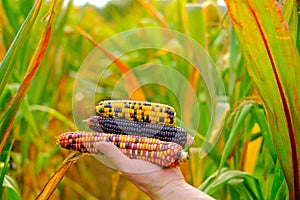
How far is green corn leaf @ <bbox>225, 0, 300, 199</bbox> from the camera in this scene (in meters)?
0.65

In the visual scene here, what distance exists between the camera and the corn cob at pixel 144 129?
58cm

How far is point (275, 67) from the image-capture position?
2.20 feet

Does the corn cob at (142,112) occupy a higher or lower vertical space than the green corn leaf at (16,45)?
lower

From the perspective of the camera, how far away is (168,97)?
1.66 m

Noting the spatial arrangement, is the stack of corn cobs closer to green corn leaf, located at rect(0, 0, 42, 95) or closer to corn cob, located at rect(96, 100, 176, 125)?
corn cob, located at rect(96, 100, 176, 125)

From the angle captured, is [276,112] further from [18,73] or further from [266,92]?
[18,73]

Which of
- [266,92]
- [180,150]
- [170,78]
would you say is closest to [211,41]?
[170,78]

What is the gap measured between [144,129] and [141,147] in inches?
1.8

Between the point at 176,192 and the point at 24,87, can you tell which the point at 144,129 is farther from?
the point at 24,87

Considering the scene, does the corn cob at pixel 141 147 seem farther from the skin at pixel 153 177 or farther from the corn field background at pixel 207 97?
the corn field background at pixel 207 97

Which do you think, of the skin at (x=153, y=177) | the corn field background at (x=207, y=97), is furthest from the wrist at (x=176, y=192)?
the corn field background at (x=207, y=97)

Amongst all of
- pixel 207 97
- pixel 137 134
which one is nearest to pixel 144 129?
pixel 137 134

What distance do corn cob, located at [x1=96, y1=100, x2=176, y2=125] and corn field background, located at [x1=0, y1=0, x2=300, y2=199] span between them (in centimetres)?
10

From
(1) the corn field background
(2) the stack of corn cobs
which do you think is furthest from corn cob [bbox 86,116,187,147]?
(1) the corn field background
